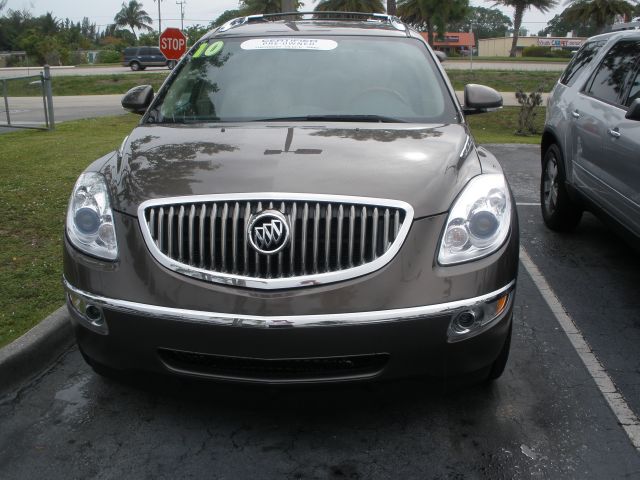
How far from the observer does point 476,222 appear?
3061mm

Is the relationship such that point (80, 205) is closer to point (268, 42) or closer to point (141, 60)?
point (268, 42)

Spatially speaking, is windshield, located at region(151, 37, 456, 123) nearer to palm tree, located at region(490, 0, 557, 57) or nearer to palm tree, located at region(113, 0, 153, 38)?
palm tree, located at region(490, 0, 557, 57)

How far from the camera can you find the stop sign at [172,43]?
15.8 metres

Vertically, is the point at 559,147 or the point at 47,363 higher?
the point at 559,147

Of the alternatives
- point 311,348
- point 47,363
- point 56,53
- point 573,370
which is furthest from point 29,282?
point 56,53

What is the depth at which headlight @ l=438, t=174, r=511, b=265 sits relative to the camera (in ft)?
9.75

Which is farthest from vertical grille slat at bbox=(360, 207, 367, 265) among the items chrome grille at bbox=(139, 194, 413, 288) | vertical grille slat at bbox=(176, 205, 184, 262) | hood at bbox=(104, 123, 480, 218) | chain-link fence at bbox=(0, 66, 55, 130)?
chain-link fence at bbox=(0, 66, 55, 130)

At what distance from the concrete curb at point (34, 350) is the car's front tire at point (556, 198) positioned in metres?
4.37

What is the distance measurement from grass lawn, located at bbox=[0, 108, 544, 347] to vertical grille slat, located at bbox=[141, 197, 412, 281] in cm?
Answer: 167

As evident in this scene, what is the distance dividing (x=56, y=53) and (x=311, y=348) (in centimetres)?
6466

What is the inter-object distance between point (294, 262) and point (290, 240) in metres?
0.09

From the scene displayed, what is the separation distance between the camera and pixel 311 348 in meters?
2.79

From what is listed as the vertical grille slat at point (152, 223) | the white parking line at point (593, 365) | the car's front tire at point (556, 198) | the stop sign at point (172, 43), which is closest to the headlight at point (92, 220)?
the vertical grille slat at point (152, 223)

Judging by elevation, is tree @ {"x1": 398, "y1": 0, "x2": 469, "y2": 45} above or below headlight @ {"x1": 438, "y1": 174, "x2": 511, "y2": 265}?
above
